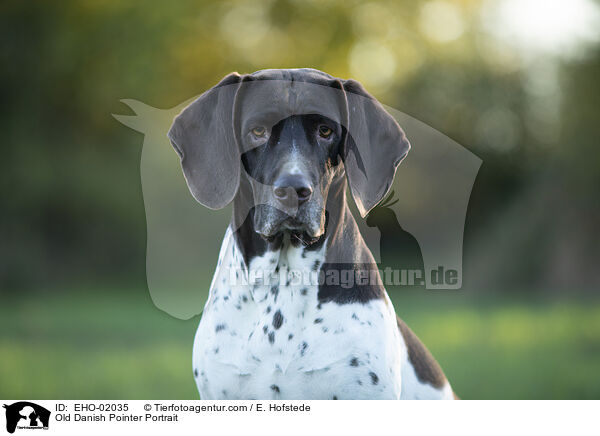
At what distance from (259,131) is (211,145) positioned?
198 millimetres

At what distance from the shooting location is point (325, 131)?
2.19 metres

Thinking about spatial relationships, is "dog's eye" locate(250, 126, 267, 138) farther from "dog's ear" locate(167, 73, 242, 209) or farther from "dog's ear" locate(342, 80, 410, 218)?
"dog's ear" locate(342, 80, 410, 218)

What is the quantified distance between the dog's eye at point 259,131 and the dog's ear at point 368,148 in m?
0.30

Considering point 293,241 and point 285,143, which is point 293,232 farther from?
point 285,143

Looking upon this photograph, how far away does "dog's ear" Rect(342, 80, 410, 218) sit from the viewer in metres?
2.23

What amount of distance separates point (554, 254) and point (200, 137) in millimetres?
3608

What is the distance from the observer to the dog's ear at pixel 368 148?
2.23 meters

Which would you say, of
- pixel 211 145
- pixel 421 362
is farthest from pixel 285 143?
pixel 421 362

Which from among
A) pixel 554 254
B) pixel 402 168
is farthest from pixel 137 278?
pixel 554 254

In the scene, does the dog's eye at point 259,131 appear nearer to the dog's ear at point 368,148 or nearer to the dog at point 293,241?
the dog at point 293,241

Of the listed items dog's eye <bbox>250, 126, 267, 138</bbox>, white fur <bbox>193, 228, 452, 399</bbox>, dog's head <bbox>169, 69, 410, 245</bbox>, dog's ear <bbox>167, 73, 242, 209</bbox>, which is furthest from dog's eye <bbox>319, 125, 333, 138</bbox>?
white fur <bbox>193, 228, 452, 399</bbox>
